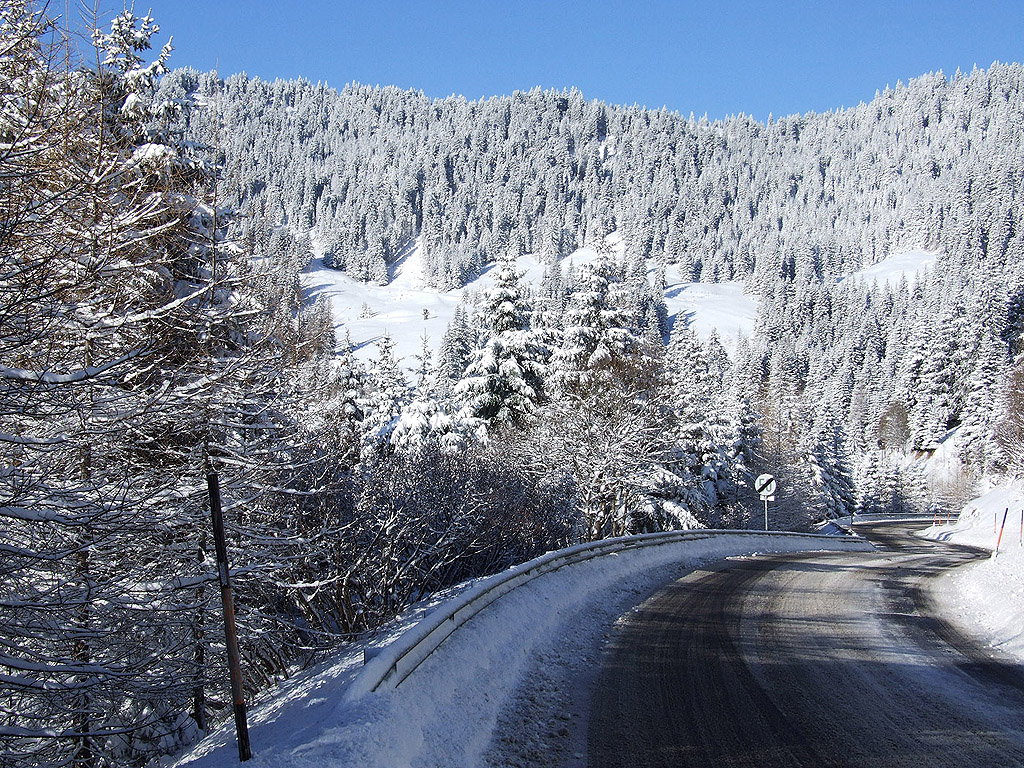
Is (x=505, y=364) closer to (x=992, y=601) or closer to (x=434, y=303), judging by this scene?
(x=992, y=601)

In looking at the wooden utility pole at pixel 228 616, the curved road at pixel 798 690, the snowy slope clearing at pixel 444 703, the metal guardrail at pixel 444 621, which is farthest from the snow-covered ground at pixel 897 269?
the wooden utility pole at pixel 228 616

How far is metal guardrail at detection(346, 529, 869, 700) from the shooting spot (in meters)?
5.14

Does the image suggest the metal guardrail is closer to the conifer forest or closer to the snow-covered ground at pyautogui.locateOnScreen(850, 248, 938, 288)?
the conifer forest

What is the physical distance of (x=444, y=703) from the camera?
18.5 feet

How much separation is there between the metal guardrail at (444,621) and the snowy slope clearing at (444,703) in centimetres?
8

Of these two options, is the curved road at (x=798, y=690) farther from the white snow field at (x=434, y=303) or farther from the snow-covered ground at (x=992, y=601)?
the white snow field at (x=434, y=303)

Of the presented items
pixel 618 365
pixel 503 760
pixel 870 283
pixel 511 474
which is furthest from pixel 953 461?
pixel 870 283

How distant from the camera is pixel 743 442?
37.8 meters

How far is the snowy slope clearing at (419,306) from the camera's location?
125m

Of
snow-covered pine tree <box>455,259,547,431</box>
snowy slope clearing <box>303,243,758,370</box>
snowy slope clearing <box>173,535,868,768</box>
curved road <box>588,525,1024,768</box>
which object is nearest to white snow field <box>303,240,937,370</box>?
snowy slope clearing <box>303,243,758,370</box>

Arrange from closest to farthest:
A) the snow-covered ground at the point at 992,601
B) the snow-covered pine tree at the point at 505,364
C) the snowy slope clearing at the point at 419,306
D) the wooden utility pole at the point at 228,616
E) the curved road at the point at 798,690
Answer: the wooden utility pole at the point at 228,616 → the curved road at the point at 798,690 → the snow-covered ground at the point at 992,601 → the snow-covered pine tree at the point at 505,364 → the snowy slope clearing at the point at 419,306

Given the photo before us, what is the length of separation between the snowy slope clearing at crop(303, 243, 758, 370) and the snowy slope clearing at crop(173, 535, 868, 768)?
94.3 metres

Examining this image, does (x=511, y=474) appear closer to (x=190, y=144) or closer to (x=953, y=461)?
(x=190, y=144)

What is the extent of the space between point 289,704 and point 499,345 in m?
19.5
